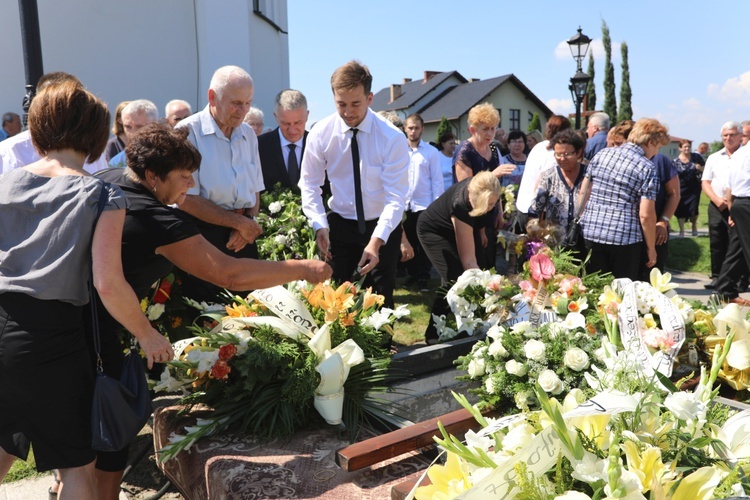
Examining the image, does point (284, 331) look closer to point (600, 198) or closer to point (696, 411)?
point (696, 411)

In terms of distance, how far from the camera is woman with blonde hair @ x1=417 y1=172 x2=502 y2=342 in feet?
14.2

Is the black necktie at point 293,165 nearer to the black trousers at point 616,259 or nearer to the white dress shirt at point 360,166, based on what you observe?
the white dress shirt at point 360,166

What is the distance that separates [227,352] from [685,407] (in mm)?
1546

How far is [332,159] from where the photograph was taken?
408cm

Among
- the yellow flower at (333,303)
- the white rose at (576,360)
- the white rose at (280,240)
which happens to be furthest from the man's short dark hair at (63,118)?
the white rose at (280,240)

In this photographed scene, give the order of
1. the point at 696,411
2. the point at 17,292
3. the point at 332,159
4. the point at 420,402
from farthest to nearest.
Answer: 1. the point at 332,159
2. the point at 420,402
3. the point at 17,292
4. the point at 696,411

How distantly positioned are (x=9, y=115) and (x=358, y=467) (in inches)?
303

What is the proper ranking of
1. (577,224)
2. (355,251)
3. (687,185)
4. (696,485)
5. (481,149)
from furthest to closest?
(687,185) < (481,149) < (577,224) < (355,251) < (696,485)

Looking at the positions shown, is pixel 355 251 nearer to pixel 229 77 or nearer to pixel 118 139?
pixel 229 77

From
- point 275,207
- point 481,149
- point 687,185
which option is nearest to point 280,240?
point 275,207

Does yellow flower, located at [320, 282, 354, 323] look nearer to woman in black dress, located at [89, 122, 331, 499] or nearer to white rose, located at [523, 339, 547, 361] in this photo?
woman in black dress, located at [89, 122, 331, 499]

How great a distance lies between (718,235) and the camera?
770 centimetres

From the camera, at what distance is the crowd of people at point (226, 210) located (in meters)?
2.08

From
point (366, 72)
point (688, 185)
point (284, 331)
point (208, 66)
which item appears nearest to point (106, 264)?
point (284, 331)
